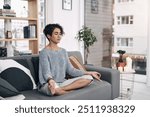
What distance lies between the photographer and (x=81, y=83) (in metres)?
2.56

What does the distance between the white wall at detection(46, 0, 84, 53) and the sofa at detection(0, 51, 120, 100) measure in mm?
1250

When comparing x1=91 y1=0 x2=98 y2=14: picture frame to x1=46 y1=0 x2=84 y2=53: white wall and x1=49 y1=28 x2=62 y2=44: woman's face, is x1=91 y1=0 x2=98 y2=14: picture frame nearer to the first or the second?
x1=46 y1=0 x2=84 y2=53: white wall

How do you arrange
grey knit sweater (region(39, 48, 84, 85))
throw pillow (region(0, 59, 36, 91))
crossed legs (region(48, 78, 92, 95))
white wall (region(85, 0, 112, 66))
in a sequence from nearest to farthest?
crossed legs (region(48, 78, 92, 95)), throw pillow (region(0, 59, 36, 91)), grey knit sweater (region(39, 48, 84, 85)), white wall (region(85, 0, 112, 66))

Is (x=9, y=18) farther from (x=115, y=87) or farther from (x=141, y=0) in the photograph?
(x=141, y=0)

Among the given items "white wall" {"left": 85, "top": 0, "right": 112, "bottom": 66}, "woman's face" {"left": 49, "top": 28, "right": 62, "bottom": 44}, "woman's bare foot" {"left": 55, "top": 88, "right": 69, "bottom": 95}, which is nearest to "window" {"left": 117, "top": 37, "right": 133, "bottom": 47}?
"white wall" {"left": 85, "top": 0, "right": 112, "bottom": 66}

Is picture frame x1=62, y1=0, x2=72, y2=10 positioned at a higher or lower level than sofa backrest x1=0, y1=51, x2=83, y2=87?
higher

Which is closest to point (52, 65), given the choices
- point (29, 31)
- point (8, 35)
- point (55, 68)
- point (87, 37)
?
point (55, 68)

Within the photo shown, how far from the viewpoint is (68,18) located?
4.65 meters

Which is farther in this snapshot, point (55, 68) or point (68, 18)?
point (68, 18)

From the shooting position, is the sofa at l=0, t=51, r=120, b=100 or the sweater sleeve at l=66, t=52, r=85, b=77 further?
the sweater sleeve at l=66, t=52, r=85, b=77

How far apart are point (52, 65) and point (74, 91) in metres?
0.39

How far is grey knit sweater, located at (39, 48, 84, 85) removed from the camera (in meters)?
2.51

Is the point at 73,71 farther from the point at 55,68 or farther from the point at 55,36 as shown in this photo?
the point at 55,36

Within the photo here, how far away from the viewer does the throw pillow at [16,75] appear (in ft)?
7.88
